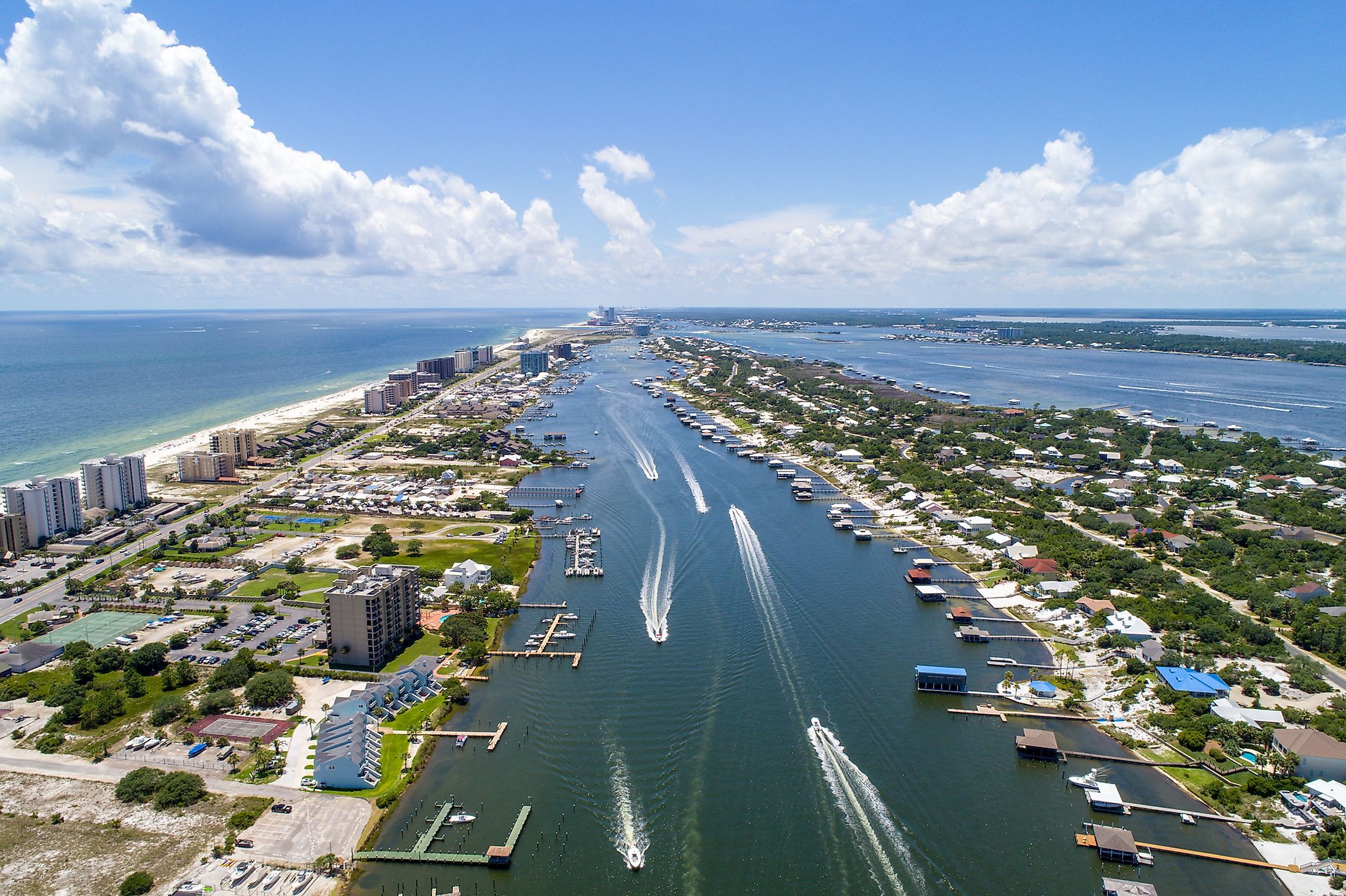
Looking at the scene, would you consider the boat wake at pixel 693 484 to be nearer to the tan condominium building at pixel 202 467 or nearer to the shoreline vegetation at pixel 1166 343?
the tan condominium building at pixel 202 467

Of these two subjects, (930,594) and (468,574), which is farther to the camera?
(468,574)

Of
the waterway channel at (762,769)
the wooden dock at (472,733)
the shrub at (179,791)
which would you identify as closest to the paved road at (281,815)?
the shrub at (179,791)

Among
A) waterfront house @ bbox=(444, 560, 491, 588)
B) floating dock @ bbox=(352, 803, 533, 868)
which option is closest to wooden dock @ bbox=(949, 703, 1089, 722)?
floating dock @ bbox=(352, 803, 533, 868)

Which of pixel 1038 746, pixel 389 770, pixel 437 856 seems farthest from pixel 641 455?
pixel 437 856

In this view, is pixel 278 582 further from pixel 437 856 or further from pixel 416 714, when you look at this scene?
pixel 437 856

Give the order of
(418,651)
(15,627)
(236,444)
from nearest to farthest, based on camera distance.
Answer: (418,651)
(15,627)
(236,444)

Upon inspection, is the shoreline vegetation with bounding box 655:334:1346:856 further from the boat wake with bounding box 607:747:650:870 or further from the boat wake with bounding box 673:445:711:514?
the boat wake with bounding box 607:747:650:870

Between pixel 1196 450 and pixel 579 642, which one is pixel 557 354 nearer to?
pixel 1196 450
